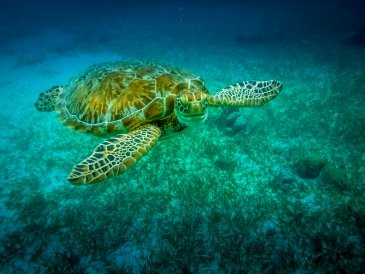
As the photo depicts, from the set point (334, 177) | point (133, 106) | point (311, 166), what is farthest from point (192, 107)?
point (334, 177)

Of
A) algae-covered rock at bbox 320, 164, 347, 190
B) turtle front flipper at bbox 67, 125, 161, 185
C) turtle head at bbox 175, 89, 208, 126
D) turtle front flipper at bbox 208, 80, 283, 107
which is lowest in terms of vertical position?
algae-covered rock at bbox 320, 164, 347, 190

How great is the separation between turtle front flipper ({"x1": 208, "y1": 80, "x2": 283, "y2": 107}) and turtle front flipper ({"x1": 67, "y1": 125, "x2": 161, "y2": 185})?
157cm

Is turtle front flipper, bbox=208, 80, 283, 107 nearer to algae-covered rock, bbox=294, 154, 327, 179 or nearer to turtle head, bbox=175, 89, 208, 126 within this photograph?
turtle head, bbox=175, 89, 208, 126

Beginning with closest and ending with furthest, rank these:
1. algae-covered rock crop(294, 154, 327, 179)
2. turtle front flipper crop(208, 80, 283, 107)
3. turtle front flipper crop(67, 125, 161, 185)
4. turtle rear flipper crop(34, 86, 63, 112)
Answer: turtle front flipper crop(67, 125, 161, 185)
turtle front flipper crop(208, 80, 283, 107)
algae-covered rock crop(294, 154, 327, 179)
turtle rear flipper crop(34, 86, 63, 112)

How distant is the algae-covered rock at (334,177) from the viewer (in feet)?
16.9

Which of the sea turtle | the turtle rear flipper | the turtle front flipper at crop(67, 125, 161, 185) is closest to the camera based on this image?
the turtle front flipper at crop(67, 125, 161, 185)

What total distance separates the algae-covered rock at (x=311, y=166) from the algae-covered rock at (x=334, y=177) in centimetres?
13

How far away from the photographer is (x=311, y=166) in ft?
18.3

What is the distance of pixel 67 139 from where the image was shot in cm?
702

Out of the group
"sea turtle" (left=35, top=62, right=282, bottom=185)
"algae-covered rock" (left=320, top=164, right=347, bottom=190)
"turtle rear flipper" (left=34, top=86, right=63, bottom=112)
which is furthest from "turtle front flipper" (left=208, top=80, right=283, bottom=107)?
"turtle rear flipper" (left=34, top=86, right=63, bottom=112)

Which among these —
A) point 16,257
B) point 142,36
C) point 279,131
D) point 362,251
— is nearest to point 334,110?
point 279,131

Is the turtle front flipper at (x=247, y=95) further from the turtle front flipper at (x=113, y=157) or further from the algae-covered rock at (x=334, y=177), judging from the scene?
the algae-covered rock at (x=334, y=177)

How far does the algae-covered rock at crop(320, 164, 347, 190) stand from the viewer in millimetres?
5164

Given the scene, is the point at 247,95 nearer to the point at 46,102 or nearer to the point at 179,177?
the point at 179,177
